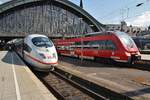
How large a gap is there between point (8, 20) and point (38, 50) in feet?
296

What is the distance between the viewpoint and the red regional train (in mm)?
27981

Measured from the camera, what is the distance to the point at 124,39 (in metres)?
28.8

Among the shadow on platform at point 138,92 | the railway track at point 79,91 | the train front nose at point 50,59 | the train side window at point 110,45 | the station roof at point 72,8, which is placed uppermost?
the station roof at point 72,8

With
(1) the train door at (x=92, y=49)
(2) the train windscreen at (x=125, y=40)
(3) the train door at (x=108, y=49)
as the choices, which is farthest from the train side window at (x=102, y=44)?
(2) the train windscreen at (x=125, y=40)

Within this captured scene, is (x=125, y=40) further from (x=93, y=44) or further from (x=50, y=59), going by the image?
(x=50, y=59)

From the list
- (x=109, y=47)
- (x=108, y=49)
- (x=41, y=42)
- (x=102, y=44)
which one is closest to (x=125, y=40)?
(x=109, y=47)

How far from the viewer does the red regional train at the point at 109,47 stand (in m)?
28.0

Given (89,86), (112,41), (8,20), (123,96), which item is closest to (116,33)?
(112,41)

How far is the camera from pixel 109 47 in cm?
3017

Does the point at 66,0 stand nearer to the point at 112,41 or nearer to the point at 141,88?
the point at 112,41

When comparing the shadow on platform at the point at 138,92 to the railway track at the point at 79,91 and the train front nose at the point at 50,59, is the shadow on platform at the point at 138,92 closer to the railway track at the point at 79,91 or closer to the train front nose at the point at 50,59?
the railway track at the point at 79,91

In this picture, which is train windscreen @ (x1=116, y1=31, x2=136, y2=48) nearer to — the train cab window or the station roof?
the train cab window

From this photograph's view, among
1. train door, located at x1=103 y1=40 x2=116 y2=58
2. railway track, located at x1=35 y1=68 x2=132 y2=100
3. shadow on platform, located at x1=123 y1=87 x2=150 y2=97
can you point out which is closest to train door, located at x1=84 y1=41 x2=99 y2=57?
train door, located at x1=103 y1=40 x2=116 y2=58

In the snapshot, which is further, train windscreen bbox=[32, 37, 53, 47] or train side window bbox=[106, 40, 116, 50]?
train side window bbox=[106, 40, 116, 50]
